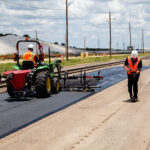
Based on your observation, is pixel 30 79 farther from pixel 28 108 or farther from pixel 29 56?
pixel 28 108

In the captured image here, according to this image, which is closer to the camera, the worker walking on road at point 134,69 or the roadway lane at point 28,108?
the roadway lane at point 28,108

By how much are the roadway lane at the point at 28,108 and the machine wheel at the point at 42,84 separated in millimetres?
257

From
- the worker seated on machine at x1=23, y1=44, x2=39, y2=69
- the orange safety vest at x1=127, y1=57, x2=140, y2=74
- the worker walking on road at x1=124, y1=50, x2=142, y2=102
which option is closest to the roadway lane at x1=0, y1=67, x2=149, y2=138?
the worker seated on machine at x1=23, y1=44, x2=39, y2=69

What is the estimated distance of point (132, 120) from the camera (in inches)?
343

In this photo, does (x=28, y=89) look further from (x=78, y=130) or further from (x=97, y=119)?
(x=78, y=130)

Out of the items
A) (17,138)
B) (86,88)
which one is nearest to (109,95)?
(86,88)

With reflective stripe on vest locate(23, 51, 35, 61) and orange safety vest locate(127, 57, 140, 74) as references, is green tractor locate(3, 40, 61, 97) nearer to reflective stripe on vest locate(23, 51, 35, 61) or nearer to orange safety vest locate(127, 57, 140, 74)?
reflective stripe on vest locate(23, 51, 35, 61)

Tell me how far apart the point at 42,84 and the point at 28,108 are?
1622mm

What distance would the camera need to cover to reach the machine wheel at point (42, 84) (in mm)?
12336

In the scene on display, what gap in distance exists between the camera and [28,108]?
10.9m

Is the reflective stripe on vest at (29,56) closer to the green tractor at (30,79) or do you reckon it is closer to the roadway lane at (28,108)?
the green tractor at (30,79)

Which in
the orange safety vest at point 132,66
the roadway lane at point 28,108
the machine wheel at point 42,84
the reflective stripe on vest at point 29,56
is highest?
the reflective stripe on vest at point 29,56

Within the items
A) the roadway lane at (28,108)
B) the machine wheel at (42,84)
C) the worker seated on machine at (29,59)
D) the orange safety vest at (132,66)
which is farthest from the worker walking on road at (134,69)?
the worker seated on machine at (29,59)

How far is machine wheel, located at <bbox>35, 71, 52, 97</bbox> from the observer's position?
1234cm
